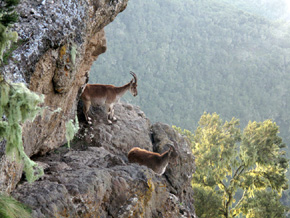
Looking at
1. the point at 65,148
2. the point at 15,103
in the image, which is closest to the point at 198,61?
the point at 65,148

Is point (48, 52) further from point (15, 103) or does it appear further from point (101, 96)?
point (101, 96)

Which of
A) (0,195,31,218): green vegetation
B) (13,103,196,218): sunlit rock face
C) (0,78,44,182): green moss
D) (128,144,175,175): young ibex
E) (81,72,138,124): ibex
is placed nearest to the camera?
(0,78,44,182): green moss

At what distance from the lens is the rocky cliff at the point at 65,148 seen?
6773mm

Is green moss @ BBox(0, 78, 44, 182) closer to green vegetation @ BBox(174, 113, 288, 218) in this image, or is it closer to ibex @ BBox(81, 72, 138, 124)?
ibex @ BBox(81, 72, 138, 124)

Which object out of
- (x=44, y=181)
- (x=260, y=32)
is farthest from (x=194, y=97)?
(x=44, y=181)

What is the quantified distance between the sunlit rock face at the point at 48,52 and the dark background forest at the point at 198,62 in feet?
311

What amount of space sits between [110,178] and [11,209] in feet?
→ 9.98

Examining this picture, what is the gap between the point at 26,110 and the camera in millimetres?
4957

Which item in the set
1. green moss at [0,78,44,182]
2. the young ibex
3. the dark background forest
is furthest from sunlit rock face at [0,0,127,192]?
the dark background forest

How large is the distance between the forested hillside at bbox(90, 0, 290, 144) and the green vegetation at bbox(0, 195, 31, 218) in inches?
3914

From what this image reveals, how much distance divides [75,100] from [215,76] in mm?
125797

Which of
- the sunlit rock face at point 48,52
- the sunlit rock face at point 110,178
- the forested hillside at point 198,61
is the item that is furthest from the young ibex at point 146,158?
the forested hillside at point 198,61

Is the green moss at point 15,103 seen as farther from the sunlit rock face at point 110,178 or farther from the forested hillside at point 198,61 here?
→ the forested hillside at point 198,61

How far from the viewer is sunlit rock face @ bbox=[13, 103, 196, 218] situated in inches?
263
